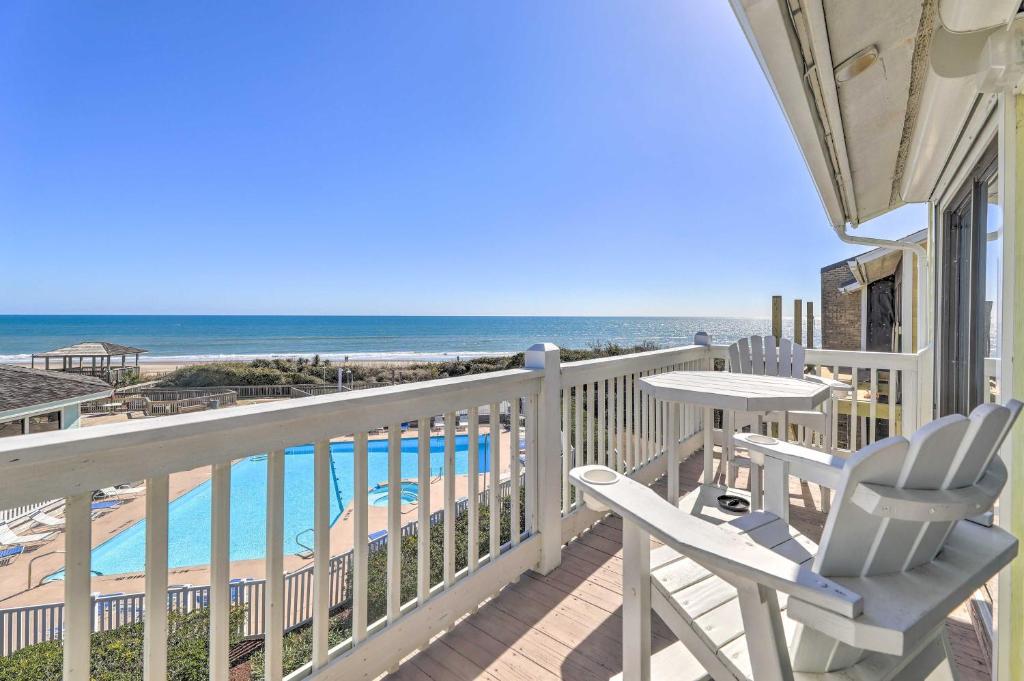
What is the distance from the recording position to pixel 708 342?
4.11 metres

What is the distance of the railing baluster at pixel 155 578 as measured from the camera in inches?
38.3

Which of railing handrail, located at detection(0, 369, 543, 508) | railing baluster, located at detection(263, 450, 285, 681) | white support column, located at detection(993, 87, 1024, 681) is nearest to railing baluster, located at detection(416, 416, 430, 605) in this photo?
railing handrail, located at detection(0, 369, 543, 508)

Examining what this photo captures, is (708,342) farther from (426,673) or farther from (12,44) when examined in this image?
(12,44)

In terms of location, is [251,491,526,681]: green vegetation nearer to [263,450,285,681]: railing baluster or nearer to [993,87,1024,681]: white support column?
[263,450,285,681]: railing baluster

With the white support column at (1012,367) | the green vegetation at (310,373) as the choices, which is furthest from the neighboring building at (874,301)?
the green vegetation at (310,373)

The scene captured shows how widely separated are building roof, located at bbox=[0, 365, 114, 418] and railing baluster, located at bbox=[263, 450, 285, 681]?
8.79 ft

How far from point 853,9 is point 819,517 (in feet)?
8.65

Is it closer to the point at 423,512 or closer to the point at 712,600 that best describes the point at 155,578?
the point at 423,512

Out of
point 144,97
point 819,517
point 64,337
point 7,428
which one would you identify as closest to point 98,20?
point 144,97

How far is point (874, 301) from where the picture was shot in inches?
333

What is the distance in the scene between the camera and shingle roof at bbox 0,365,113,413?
3.08 m

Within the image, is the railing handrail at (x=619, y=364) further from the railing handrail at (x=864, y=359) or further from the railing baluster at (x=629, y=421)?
the railing handrail at (x=864, y=359)

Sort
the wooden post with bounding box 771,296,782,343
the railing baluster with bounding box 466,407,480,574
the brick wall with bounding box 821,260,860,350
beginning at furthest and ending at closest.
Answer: the brick wall with bounding box 821,260,860,350 → the wooden post with bounding box 771,296,782,343 → the railing baluster with bounding box 466,407,480,574

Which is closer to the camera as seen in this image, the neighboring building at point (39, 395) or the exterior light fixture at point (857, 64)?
the exterior light fixture at point (857, 64)
